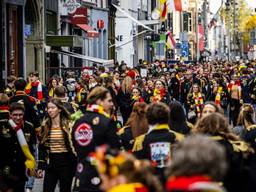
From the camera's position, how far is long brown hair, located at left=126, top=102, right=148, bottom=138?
12117mm

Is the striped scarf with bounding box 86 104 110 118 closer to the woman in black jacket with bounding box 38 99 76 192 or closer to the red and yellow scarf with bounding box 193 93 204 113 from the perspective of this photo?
the woman in black jacket with bounding box 38 99 76 192

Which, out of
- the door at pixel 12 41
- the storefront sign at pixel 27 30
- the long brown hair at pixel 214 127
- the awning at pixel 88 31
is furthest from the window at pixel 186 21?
the long brown hair at pixel 214 127

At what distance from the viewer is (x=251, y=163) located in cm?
1017

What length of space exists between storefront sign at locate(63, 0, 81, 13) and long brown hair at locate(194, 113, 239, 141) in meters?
33.1

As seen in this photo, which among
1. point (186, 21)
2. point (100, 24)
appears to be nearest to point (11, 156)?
point (100, 24)

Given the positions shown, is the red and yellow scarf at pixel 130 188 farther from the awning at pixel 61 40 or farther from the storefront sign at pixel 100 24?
the storefront sign at pixel 100 24

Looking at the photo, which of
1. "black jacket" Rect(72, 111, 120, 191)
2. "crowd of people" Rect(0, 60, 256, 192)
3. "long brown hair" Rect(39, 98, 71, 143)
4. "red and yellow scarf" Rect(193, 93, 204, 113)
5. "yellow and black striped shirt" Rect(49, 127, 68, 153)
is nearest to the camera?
"crowd of people" Rect(0, 60, 256, 192)

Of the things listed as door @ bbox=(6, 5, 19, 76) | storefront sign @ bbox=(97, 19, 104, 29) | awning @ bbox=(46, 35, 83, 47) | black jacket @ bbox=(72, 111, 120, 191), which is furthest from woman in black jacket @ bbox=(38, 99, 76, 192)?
storefront sign @ bbox=(97, 19, 104, 29)

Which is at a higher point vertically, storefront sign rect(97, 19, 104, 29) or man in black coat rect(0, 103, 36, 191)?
storefront sign rect(97, 19, 104, 29)

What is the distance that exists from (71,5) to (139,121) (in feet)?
101

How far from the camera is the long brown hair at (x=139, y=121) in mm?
12117

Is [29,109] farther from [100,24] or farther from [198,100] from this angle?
[100,24]

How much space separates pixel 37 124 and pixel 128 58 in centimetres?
5404

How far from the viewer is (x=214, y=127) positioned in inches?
377
